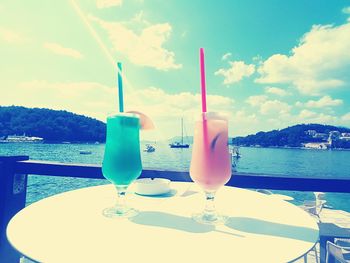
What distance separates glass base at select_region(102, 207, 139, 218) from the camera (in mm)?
919

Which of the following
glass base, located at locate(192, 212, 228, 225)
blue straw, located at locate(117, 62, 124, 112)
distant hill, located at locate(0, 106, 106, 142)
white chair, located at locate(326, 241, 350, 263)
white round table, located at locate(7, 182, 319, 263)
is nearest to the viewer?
white round table, located at locate(7, 182, 319, 263)

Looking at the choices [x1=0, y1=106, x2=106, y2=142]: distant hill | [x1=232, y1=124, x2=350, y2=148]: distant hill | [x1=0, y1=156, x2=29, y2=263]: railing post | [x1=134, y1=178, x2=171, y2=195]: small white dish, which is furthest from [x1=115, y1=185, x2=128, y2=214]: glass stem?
[x1=232, y1=124, x2=350, y2=148]: distant hill

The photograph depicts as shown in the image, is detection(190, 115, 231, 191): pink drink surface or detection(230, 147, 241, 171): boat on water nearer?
detection(190, 115, 231, 191): pink drink surface

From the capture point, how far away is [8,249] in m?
1.61

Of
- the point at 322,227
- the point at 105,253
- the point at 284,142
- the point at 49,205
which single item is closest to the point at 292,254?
the point at 105,253

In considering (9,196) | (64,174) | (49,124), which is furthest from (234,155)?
(9,196)

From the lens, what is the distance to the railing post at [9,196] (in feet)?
5.24

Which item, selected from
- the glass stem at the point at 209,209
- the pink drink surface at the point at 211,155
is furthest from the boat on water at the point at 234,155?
the glass stem at the point at 209,209

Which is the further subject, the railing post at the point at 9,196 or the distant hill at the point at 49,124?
the distant hill at the point at 49,124

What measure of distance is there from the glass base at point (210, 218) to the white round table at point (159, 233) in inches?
1.0

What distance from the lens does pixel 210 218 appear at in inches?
35.0

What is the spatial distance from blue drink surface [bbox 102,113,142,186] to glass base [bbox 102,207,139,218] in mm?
92

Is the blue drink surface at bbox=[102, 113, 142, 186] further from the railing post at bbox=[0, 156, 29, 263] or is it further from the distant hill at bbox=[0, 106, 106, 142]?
the distant hill at bbox=[0, 106, 106, 142]

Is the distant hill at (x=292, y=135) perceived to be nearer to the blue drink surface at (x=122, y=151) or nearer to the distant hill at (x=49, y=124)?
the distant hill at (x=49, y=124)
